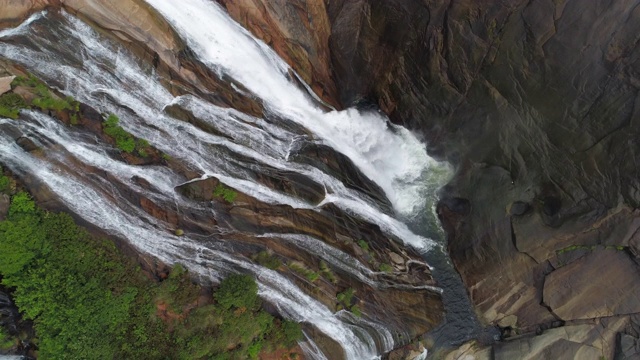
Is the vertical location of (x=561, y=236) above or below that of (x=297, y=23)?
below

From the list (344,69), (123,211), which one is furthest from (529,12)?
(123,211)

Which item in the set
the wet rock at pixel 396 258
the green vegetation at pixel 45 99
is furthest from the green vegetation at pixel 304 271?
the green vegetation at pixel 45 99

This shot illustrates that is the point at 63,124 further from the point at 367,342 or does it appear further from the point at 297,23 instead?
the point at 367,342

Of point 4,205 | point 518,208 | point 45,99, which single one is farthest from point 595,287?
point 4,205

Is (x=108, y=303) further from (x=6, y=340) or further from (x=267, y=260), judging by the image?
(x=267, y=260)

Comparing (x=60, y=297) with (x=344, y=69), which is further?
(x=344, y=69)

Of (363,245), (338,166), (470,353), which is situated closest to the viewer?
(363,245)
